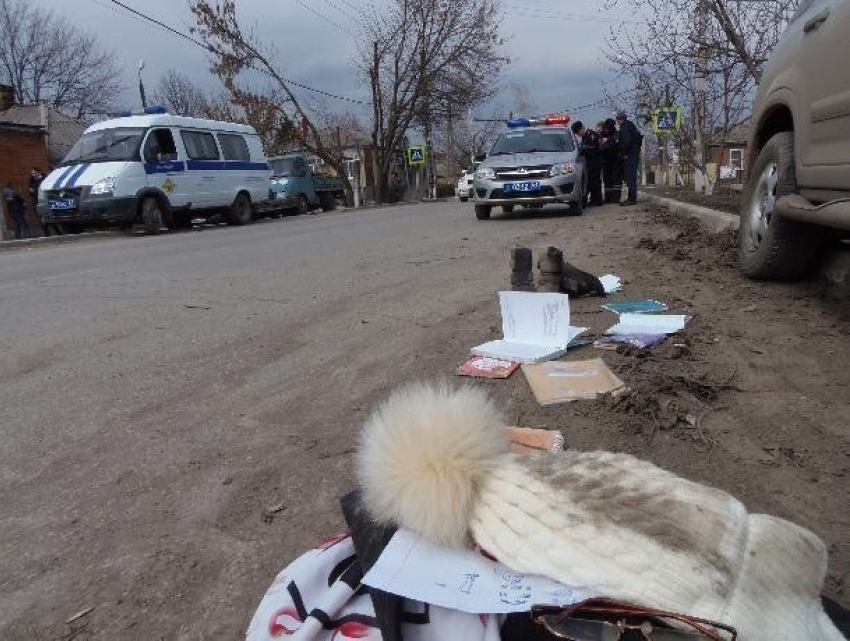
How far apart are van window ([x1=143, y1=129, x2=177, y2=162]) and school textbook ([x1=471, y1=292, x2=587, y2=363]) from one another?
13.1 m

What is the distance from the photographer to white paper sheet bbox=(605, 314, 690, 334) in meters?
3.59

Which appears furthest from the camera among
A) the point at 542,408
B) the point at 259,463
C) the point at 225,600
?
the point at 542,408

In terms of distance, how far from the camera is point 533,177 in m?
11.9

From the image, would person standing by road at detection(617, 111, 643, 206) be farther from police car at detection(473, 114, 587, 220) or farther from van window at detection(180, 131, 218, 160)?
van window at detection(180, 131, 218, 160)

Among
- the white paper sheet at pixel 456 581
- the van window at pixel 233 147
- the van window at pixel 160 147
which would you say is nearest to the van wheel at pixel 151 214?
the van window at pixel 160 147

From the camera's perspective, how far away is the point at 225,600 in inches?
65.3

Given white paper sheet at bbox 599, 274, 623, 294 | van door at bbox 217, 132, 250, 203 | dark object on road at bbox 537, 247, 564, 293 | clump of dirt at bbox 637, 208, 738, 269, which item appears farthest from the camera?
van door at bbox 217, 132, 250, 203

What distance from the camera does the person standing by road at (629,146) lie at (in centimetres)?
1341

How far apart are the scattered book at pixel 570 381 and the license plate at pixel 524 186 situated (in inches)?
359

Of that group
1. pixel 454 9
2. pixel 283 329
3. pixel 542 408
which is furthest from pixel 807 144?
pixel 454 9

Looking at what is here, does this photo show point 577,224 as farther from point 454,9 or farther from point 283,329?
point 454,9

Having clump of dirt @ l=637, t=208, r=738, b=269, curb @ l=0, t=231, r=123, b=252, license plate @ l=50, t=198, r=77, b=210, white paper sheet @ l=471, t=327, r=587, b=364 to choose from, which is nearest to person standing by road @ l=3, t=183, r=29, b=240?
curb @ l=0, t=231, r=123, b=252

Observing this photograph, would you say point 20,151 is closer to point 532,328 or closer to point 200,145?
point 200,145

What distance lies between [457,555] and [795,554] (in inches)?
20.4
